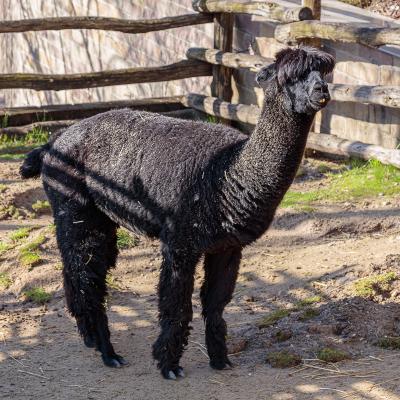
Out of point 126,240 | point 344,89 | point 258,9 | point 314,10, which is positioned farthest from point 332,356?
Result: point 258,9

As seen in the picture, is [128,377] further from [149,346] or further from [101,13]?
[101,13]

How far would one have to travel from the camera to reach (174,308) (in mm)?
5344

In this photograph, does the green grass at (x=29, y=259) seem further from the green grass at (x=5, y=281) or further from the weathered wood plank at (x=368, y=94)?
the weathered wood plank at (x=368, y=94)

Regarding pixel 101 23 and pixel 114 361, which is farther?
pixel 101 23

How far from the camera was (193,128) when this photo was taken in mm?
5520

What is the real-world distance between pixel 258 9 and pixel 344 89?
1.73 m

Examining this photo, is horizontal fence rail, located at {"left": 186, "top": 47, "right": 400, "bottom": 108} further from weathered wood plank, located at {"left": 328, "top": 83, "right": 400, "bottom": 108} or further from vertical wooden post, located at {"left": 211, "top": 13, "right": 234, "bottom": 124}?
vertical wooden post, located at {"left": 211, "top": 13, "right": 234, "bottom": 124}

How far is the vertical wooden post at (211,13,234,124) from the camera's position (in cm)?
1096

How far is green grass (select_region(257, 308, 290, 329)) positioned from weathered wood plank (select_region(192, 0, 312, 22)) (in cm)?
424

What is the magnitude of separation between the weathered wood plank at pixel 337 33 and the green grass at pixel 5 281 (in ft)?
13.6

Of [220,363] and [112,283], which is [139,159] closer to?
[220,363]

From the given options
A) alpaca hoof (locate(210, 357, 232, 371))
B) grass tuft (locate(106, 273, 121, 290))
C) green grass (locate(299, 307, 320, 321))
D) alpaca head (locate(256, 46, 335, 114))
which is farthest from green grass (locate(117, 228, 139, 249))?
alpaca head (locate(256, 46, 335, 114))

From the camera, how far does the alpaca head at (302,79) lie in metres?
4.64

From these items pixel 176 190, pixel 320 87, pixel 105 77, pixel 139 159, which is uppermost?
pixel 320 87
